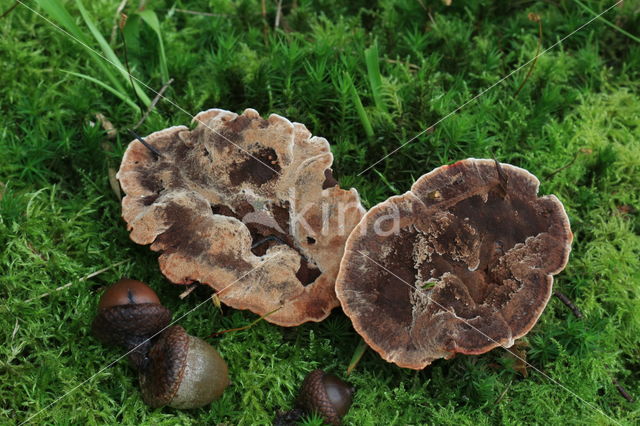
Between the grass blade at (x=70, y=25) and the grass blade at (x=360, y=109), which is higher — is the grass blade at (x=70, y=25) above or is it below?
above

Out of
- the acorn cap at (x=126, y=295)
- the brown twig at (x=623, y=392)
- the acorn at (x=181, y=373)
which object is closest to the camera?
the acorn at (x=181, y=373)

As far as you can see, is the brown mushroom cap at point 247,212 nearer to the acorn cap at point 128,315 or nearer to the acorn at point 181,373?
the acorn cap at point 128,315

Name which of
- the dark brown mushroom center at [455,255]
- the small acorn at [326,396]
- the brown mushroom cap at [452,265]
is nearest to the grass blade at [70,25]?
the brown mushroom cap at [452,265]

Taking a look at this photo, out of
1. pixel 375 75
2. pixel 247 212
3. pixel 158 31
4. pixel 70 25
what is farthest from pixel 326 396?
pixel 70 25

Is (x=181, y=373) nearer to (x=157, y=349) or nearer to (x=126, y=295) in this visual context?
(x=157, y=349)

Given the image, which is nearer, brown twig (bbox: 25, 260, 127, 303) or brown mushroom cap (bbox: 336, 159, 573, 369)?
brown mushroom cap (bbox: 336, 159, 573, 369)

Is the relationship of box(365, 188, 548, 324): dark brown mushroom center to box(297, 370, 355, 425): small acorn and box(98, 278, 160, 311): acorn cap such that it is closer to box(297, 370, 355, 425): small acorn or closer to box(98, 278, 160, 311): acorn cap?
box(297, 370, 355, 425): small acorn

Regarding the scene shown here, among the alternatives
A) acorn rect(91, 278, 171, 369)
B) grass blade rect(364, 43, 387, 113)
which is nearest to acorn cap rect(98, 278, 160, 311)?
acorn rect(91, 278, 171, 369)

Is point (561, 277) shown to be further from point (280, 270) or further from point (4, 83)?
point (4, 83)
